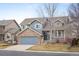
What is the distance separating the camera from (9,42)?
454 inches

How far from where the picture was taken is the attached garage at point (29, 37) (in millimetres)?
11547

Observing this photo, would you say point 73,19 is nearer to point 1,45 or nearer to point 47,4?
point 47,4

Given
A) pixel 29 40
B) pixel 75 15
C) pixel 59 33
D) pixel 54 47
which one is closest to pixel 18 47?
pixel 29 40

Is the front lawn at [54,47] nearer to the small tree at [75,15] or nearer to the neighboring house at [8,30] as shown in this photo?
the small tree at [75,15]

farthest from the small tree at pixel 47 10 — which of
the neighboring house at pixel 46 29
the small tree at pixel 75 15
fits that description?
the small tree at pixel 75 15

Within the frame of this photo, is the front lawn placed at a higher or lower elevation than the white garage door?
lower

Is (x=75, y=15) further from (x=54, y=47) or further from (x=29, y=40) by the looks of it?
(x=29, y=40)

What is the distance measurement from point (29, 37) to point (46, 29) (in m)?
0.33

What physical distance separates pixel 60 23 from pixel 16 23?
2.45ft

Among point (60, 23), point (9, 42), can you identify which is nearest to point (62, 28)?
point (60, 23)

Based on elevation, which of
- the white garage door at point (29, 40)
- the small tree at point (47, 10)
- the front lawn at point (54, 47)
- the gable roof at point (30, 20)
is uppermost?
the small tree at point (47, 10)

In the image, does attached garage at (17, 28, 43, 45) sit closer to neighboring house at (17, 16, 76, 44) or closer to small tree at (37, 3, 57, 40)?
neighboring house at (17, 16, 76, 44)

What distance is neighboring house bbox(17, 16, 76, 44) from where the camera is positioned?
37.8 ft

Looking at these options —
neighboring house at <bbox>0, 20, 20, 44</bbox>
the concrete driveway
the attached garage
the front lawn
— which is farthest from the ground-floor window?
neighboring house at <bbox>0, 20, 20, 44</bbox>
